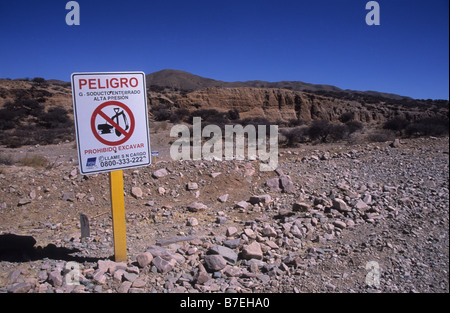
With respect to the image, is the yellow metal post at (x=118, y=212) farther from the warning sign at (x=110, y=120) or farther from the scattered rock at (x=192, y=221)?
the scattered rock at (x=192, y=221)

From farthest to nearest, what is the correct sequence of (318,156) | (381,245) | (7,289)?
1. (318,156)
2. (381,245)
3. (7,289)

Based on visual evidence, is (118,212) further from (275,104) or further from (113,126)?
(275,104)

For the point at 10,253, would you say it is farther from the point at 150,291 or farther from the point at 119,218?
the point at 150,291

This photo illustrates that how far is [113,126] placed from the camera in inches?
118

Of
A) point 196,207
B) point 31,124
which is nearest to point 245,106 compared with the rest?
point 31,124

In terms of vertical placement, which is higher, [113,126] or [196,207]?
[113,126]

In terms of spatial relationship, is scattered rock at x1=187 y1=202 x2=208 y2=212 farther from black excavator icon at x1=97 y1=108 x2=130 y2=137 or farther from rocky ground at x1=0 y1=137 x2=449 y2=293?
black excavator icon at x1=97 y1=108 x2=130 y2=137

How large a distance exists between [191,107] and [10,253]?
2524cm

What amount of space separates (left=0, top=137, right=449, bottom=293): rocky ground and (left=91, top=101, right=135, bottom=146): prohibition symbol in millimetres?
1291

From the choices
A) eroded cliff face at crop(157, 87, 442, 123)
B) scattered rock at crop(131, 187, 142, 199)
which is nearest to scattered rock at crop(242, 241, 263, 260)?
scattered rock at crop(131, 187, 142, 199)

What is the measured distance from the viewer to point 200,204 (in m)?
5.19

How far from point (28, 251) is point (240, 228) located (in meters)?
2.84

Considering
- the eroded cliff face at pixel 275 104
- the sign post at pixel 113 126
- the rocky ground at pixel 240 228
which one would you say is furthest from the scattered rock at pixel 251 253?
the eroded cliff face at pixel 275 104

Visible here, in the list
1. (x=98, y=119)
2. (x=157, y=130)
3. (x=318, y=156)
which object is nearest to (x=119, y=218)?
(x=98, y=119)
